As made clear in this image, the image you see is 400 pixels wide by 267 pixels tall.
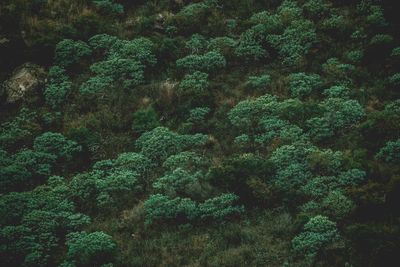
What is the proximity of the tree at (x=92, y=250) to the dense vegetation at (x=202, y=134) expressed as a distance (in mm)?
33

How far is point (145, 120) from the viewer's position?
16.3 meters

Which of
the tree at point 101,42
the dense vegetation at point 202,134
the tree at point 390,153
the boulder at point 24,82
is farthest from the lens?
the tree at point 101,42

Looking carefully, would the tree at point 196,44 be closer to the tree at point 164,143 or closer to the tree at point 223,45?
the tree at point 223,45

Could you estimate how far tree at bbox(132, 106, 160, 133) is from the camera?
1603cm

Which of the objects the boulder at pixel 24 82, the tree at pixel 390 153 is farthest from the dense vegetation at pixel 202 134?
the boulder at pixel 24 82

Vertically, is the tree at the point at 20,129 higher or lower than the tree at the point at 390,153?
lower

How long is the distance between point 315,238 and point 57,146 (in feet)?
29.6

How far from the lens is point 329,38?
61.0ft

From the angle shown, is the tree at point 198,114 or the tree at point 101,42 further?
the tree at point 101,42

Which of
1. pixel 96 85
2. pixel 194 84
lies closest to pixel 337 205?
pixel 194 84

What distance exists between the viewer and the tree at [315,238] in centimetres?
1030

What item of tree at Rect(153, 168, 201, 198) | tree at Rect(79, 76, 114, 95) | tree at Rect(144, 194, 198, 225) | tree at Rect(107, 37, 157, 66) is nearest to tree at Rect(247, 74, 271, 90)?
tree at Rect(107, 37, 157, 66)

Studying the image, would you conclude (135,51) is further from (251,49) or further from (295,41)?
(295,41)

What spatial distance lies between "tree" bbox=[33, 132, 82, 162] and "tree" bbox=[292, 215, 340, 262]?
804 cm
